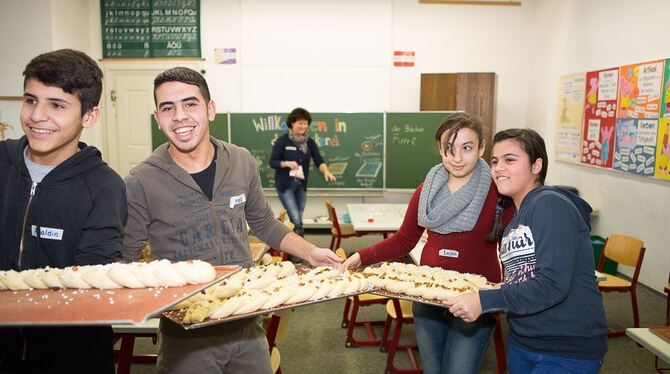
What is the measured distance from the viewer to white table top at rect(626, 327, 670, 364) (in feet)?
7.25

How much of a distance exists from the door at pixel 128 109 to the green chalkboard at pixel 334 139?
1.37 m

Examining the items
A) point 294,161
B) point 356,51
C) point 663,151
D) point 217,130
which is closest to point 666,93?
point 663,151

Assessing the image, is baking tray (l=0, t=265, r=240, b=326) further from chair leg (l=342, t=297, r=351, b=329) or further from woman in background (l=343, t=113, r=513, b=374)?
chair leg (l=342, t=297, r=351, b=329)

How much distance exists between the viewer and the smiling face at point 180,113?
74.2 inches

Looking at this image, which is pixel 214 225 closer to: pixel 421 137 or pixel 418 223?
pixel 418 223

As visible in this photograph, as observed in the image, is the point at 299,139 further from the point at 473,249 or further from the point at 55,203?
the point at 55,203

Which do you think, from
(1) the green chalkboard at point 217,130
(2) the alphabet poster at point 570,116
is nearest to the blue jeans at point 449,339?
(2) the alphabet poster at point 570,116

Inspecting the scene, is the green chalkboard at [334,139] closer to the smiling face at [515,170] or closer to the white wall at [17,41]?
the white wall at [17,41]

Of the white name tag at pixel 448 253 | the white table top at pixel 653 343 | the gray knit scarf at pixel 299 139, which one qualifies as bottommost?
the white table top at pixel 653 343

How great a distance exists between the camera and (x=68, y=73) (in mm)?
1486

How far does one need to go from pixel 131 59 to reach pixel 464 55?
536 centimetres

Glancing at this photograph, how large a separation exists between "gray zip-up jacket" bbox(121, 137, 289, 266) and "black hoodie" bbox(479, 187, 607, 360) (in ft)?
3.29

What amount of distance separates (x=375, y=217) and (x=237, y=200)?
3.66m

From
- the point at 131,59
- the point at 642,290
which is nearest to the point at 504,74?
the point at 642,290
